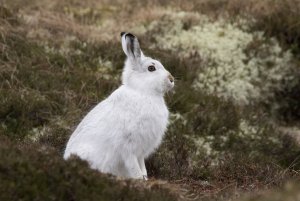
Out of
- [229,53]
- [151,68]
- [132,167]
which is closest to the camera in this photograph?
[132,167]

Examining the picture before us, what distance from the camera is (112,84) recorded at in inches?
454

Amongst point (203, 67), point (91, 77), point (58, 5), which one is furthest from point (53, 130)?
point (58, 5)

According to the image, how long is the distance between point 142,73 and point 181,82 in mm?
4294

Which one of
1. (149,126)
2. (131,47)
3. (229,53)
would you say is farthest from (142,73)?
(229,53)

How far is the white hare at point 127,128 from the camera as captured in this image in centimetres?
731

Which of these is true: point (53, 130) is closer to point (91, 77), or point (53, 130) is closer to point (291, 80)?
point (91, 77)

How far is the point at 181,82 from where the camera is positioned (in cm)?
1207

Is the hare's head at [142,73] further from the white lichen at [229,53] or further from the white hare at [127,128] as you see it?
the white lichen at [229,53]

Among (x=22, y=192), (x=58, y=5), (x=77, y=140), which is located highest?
(x=22, y=192)

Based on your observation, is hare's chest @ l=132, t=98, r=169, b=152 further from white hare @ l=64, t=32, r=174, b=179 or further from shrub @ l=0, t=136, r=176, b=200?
shrub @ l=0, t=136, r=176, b=200

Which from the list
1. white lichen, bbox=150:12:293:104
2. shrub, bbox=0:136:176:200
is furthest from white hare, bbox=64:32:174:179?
white lichen, bbox=150:12:293:104

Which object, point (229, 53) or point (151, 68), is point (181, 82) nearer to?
point (229, 53)

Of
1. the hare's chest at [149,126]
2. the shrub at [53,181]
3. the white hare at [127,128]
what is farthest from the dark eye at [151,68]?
the shrub at [53,181]

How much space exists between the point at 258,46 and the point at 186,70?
194 cm
